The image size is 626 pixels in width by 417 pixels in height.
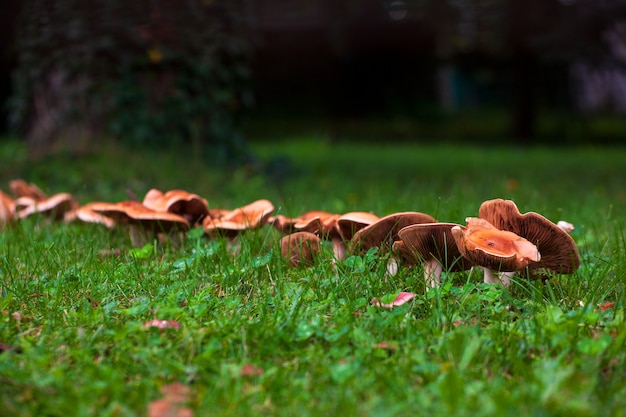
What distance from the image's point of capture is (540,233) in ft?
7.49

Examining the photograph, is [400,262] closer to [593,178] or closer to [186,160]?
[186,160]

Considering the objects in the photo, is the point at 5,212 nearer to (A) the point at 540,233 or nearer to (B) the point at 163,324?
(B) the point at 163,324

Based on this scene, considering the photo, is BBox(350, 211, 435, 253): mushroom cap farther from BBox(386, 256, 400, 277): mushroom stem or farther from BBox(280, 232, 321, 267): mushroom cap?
BBox(280, 232, 321, 267): mushroom cap

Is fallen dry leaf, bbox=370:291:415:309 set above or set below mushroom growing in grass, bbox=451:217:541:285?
below

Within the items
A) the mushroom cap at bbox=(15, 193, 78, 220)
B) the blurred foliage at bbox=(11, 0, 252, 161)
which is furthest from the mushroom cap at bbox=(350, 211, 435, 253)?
the blurred foliage at bbox=(11, 0, 252, 161)

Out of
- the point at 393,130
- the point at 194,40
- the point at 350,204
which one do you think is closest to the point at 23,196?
the point at 350,204

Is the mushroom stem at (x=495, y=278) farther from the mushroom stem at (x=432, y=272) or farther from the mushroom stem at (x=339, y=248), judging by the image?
the mushroom stem at (x=339, y=248)

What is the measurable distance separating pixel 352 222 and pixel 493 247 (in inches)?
24.3

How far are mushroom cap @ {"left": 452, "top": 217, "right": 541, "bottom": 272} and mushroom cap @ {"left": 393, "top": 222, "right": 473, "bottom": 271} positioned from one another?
0.21ft

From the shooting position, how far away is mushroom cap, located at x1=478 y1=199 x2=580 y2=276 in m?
2.25

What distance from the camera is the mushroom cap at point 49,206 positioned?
3.56 metres

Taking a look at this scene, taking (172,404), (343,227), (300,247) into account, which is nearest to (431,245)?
(343,227)

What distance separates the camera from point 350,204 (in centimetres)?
479

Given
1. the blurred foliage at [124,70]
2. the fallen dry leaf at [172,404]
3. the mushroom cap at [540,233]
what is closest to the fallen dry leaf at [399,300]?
the mushroom cap at [540,233]
